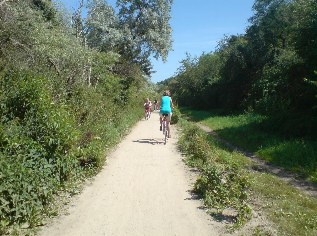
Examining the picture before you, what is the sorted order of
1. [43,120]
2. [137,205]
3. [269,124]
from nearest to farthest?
1. [137,205]
2. [43,120]
3. [269,124]

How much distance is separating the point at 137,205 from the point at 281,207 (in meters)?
2.91

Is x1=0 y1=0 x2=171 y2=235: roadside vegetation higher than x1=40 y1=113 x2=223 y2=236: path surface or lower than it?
higher

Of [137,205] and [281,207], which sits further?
[281,207]

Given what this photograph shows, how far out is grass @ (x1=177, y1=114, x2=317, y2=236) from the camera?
5.92 m

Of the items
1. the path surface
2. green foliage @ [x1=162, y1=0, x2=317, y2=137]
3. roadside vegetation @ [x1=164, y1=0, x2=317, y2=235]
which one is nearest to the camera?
the path surface

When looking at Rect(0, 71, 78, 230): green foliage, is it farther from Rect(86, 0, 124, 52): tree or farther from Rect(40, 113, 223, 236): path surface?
Rect(86, 0, 124, 52): tree

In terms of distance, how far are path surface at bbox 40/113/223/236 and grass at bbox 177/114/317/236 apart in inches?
39.4

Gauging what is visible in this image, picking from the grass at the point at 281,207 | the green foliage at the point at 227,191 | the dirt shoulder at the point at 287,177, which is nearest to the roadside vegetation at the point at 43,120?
the green foliage at the point at 227,191

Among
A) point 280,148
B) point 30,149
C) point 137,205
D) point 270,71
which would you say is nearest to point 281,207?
point 137,205

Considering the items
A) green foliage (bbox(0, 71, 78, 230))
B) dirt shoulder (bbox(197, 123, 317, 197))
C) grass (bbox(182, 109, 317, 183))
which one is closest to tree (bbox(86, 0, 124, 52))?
grass (bbox(182, 109, 317, 183))

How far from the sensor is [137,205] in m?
7.05

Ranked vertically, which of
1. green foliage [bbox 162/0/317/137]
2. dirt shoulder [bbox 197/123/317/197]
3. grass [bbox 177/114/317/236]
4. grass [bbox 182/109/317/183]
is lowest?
dirt shoulder [bbox 197/123/317/197]

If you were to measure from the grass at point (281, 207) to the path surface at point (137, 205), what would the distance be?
3.28ft

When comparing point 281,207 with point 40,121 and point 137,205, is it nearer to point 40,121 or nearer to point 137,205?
point 137,205
